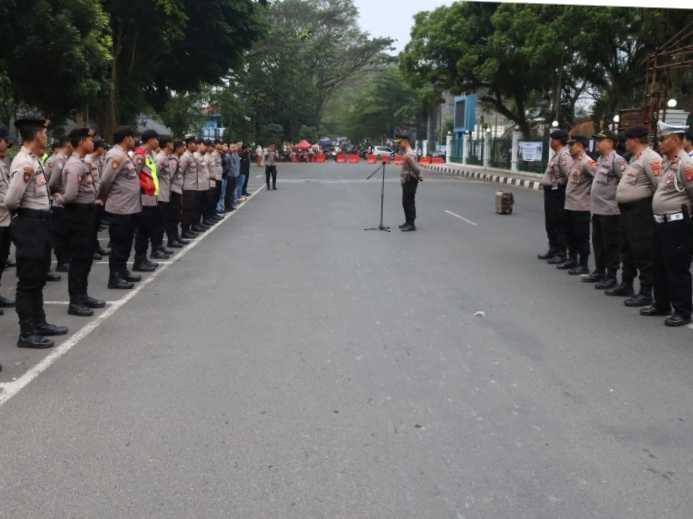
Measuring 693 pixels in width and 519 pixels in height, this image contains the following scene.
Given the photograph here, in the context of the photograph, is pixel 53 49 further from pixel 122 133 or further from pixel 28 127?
pixel 28 127

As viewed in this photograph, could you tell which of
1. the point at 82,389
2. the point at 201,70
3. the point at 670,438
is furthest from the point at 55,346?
the point at 201,70

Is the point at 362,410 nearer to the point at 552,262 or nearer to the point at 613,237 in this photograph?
the point at 613,237

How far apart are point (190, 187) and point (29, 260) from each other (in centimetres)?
739

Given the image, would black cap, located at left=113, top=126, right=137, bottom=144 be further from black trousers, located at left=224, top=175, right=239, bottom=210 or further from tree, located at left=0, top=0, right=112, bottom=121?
black trousers, located at left=224, top=175, right=239, bottom=210

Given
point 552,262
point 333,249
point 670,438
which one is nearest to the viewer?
point 670,438

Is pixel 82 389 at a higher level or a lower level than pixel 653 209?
lower

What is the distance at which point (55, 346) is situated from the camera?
655 cm

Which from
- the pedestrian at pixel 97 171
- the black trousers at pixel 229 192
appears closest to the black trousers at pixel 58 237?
the pedestrian at pixel 97 171

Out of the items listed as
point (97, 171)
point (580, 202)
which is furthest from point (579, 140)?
point (97, 171)

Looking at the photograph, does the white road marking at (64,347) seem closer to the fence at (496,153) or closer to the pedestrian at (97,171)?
the pedestrian at (97,171)

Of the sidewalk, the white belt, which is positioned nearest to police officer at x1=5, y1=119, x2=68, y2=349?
the white belt

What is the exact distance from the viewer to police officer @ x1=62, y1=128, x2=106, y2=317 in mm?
7816

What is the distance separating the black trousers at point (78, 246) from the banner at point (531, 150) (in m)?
28.3

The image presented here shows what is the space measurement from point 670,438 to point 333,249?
8121 mm
